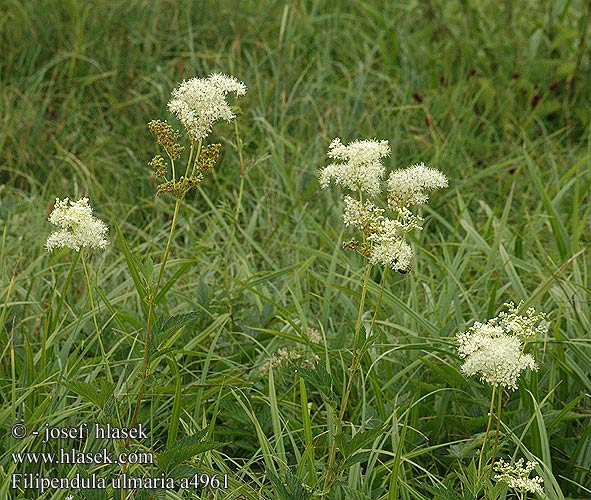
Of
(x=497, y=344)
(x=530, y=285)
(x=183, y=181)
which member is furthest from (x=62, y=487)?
(x=530, y=285)

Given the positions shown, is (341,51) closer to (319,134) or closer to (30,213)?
(319,134)

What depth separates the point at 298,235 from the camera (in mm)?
3494

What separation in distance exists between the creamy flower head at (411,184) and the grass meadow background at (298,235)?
0.85 ft

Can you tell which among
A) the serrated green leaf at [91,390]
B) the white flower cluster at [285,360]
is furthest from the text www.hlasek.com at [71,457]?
the white flower cluster at [285,360]

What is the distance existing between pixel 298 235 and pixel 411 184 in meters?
1.78

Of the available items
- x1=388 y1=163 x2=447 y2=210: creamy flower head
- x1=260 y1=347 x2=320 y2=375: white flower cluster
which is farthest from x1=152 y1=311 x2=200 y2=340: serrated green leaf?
x1=260 y1=347 x2=320 y2=375: white flower cluster

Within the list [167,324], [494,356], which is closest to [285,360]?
[167,324]

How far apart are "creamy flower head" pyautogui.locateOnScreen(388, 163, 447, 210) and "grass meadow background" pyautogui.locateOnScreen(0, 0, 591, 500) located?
260 millimetres

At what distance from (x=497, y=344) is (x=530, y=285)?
61.2 inches

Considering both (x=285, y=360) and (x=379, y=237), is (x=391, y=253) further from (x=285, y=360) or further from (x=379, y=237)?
(x=285, y=360)

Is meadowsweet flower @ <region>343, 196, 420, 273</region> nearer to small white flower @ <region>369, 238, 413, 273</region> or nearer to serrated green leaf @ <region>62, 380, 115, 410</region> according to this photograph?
small white flower @ <region>369, 238, 413, 273</region>

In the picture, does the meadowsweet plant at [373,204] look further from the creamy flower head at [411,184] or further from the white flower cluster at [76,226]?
the white flower cluster at [76,226]

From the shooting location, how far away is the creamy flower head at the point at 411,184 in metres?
1.72

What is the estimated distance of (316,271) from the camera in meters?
3.28
